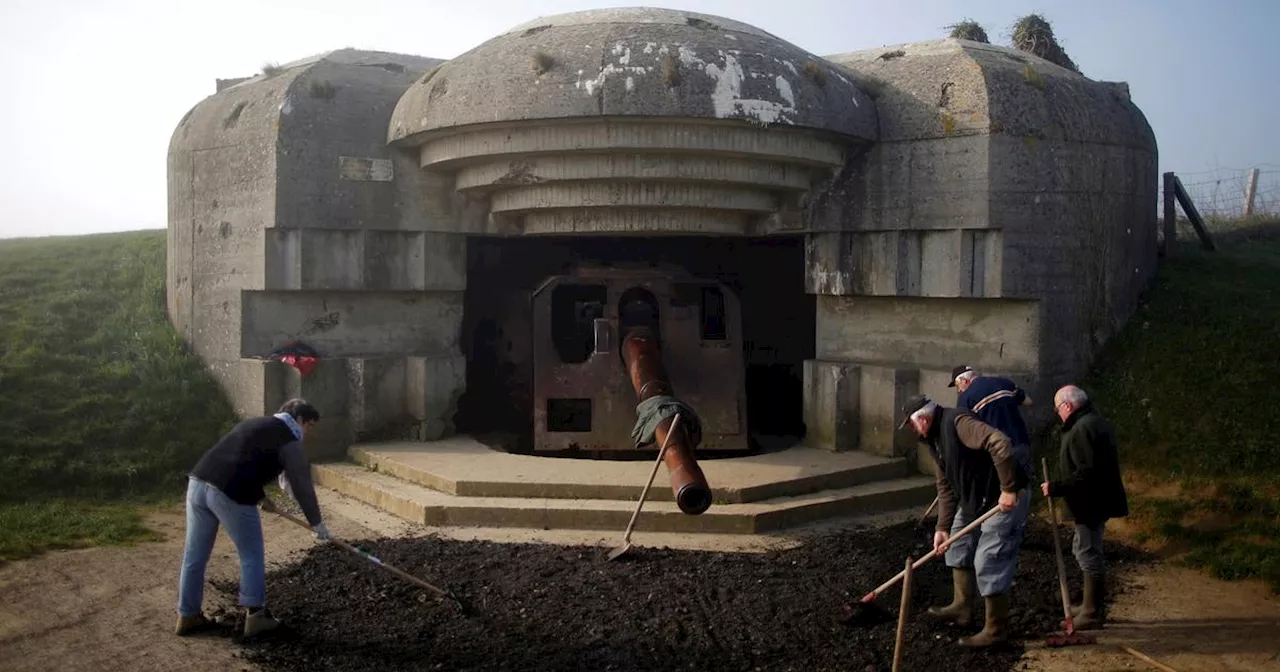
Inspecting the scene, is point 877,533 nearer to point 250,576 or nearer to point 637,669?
point 637,669

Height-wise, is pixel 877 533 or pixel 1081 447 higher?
pixel 1081 447

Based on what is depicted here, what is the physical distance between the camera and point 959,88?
8.06m

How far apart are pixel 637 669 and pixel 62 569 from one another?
12.0 ft

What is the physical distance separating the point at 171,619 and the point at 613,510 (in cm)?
271

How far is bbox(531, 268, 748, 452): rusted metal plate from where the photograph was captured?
862 cm

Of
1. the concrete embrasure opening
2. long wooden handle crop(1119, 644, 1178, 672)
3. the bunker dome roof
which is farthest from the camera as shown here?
the concrete embrasure opening

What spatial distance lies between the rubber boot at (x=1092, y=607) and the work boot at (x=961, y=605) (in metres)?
0.54

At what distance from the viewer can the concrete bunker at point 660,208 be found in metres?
7.82

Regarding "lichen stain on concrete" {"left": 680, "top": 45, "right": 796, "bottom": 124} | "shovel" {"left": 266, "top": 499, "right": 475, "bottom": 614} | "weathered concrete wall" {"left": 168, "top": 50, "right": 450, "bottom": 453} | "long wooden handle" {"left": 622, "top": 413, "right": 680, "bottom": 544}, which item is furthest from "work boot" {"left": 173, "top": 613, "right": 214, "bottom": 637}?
"lichen stain on concrete" {"left": 680, "top": 45, "right": 796, "bottom": 124}

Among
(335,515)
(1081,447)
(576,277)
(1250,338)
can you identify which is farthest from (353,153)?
(1250,338)

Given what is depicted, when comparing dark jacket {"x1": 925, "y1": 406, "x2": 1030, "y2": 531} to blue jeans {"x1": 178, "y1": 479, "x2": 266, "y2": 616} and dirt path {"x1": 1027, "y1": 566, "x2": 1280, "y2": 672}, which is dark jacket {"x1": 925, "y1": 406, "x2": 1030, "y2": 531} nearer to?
dirt path {"x1": 1027, "y1": 566, "x2": 1280, "y2": 672}

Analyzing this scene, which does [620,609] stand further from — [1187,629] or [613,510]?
[1187,629]

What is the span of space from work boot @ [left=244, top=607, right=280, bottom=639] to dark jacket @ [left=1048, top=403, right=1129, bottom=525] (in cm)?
383

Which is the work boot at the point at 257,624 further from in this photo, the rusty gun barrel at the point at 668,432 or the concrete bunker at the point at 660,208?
the concrete bunker at the point at 660,208
